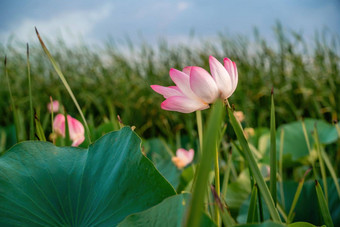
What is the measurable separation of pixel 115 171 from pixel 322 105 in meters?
2.12

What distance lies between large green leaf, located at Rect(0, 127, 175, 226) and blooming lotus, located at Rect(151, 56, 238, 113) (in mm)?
73

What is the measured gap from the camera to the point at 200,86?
345 millimetres

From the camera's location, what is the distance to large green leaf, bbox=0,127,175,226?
1.19 feet

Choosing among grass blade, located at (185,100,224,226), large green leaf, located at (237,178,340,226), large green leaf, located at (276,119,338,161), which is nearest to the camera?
grass blade, located at (185,100,224,226)

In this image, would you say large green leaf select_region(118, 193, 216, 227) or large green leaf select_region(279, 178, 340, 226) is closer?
large green leaf select_region(118, 193, 216, 227)

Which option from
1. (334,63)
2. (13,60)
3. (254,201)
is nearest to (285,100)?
(334,63)

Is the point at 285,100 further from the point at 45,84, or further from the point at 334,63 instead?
the point at 45,84

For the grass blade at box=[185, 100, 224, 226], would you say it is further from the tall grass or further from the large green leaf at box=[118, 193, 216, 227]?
the tall grass

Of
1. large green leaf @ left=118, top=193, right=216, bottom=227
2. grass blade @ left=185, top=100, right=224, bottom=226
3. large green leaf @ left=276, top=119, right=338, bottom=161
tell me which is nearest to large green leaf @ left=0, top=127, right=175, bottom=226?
large green leaf @ left=118, top=193, right=216, bottom=227

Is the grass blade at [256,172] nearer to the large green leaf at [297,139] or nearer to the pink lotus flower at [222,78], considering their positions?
the pink lotus flower at [222,78]

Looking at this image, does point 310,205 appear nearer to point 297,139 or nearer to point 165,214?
point 165,214

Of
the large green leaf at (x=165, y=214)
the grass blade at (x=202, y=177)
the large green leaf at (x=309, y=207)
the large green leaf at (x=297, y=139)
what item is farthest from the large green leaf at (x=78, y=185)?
the large green leaf at (x=297, y=139)

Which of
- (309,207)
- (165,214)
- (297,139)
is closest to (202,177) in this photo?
(165,214)

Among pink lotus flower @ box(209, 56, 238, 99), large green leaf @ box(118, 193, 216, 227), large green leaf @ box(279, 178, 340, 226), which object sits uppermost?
pink lotus flower @ box(209, 56, 238, 99)
